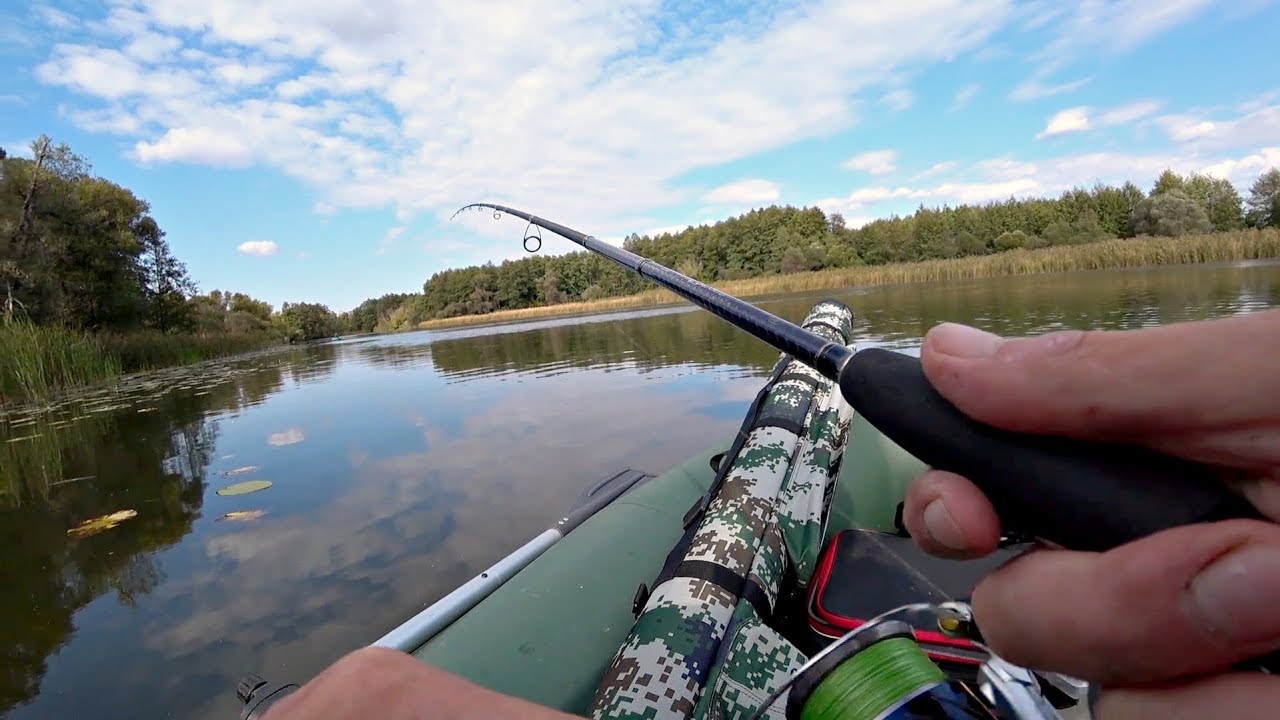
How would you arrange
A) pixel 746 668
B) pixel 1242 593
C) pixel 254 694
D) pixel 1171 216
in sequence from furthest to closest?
pixel 1171 216, pixel 254 694, pixel 746 668, pixel 1242 593

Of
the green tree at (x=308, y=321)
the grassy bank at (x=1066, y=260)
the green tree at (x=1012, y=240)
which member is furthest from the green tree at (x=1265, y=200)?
the green tree at (x=308, y=321)

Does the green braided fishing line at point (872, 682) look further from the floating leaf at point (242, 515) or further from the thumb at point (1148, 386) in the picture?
the floating leaf at point (242, 515)

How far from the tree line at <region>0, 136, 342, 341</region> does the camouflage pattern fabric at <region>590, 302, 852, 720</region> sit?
52.5 ft

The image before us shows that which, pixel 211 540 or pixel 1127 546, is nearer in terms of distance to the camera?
pixel 1127 546

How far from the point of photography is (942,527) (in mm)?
628

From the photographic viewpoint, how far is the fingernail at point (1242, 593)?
370 millimetres

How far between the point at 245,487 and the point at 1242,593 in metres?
5.93

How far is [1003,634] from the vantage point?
0.53 metres

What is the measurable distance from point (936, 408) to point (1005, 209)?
53.6 meters

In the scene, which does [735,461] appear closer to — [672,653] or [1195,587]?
[672,653]

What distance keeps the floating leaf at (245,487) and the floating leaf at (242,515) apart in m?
0.46

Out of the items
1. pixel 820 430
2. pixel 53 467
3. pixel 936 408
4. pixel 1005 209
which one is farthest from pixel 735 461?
pixel 1005 209

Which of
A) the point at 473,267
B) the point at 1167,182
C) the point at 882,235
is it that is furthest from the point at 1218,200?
the point at 473,267

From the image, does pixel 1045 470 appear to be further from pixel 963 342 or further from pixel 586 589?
pixel 586 589
